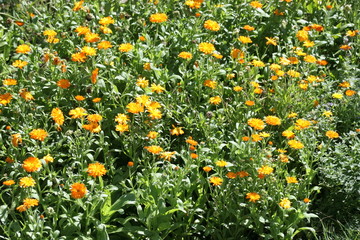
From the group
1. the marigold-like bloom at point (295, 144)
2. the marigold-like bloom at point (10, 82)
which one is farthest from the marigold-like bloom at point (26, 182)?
the marigold-like bloom at point (295, 144)

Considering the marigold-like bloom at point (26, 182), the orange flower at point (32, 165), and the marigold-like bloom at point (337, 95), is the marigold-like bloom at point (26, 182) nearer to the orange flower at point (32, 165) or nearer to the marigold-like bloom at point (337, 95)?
the orange flower at point (32, 165)

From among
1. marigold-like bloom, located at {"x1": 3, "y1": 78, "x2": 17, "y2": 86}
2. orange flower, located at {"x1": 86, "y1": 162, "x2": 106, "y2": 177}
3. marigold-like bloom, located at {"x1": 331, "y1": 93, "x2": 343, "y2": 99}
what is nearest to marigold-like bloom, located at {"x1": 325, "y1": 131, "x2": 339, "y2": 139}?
marigold-like bloom, located at {"x1": 331, "y1": 93, "x2": 343, "y2": 99}

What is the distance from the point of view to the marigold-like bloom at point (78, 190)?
323 centimetres

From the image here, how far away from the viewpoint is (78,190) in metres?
3.27

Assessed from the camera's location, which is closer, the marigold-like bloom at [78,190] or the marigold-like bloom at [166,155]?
the marigold-like bloom at [78,190]

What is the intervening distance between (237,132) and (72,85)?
1204mm

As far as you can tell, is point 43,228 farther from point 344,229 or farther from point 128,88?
point 344,229

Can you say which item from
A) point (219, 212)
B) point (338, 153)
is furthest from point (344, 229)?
point (219, 212)

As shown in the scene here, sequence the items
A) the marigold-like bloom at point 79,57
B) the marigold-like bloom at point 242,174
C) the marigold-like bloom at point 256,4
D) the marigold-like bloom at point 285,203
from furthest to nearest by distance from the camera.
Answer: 1. the marigold-like bloom at point 256,4
2. the marigold-like bloom at point 79,57
3. the marigold-like bloom at point 242,174
4. the marigold-like bloom at point 285,203

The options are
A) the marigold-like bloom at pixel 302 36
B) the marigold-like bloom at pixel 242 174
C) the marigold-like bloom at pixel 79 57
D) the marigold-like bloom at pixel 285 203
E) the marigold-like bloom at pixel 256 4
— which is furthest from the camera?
the marigold-like bloom at pixel 256 4

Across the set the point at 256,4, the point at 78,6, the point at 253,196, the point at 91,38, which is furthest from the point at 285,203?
the point at 78,6

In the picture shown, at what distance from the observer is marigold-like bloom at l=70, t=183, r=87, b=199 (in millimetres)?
3235

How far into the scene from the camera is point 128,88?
423 cm

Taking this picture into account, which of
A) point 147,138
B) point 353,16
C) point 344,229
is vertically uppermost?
point 353,16
